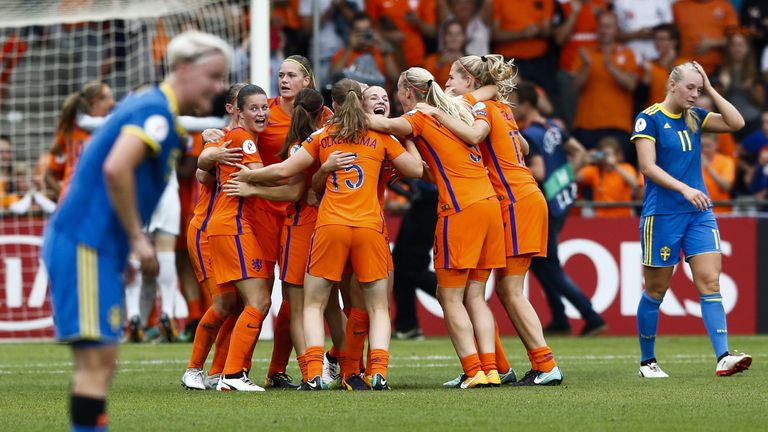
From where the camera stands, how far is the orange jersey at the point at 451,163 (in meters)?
8.74

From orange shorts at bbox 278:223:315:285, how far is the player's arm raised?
3685mm

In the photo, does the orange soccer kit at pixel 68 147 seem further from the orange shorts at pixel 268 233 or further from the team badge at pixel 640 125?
the team badge at pixel 640 125

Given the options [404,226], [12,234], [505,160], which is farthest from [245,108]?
[12,234]

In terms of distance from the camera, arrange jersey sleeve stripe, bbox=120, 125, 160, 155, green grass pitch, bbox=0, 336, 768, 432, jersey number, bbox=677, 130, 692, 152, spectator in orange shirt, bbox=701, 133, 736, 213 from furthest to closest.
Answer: spectator in orange shirt, bbox=701, 133, 736, 213 → jersey number, bbox=677, 130, 692, 152 → green grass pitch, bbox=0, 336, 768, 432 → jersey sleeve stripe, bbox=120, 125, 160, 155

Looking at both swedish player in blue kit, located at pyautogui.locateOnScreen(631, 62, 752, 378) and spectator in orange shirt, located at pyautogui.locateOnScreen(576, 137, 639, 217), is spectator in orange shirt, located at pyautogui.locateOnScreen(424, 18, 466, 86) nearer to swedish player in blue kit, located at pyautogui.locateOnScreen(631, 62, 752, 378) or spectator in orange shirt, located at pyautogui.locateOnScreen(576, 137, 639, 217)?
spectator in orange shirt, located at pyautogui.locateOnScreen(576, 137, 639, 217)

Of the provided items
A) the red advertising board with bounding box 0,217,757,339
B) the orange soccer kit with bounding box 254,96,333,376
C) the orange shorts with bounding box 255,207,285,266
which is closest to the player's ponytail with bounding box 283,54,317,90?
the orange soccer kit with bounding box 254,96,333,376

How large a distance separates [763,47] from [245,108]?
1086 centimetres

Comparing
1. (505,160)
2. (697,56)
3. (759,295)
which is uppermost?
(697,56)

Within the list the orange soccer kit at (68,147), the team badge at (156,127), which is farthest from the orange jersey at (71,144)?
the team badge at (156,127)

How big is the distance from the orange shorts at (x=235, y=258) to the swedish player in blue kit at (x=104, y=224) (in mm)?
3361

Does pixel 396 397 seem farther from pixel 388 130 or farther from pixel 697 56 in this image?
pixel 697 56

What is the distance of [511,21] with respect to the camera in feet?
56.0

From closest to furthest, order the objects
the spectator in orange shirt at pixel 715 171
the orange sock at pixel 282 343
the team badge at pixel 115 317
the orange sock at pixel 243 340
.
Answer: the team badge at pixel 115 317 → the orange sock at pixel 243 340 → the orange sock at pixel 282 343 → the spectator in orange shirt at pixel 715 171

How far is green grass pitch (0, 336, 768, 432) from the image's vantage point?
682 centimetres
